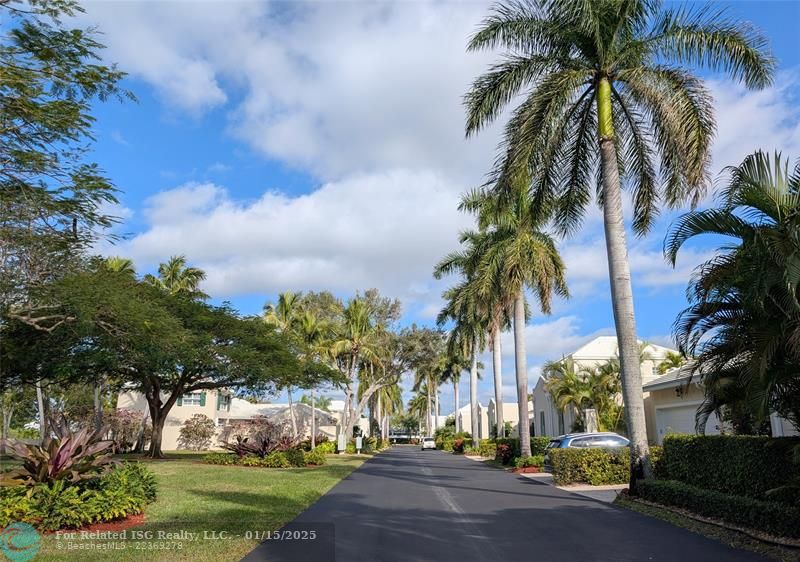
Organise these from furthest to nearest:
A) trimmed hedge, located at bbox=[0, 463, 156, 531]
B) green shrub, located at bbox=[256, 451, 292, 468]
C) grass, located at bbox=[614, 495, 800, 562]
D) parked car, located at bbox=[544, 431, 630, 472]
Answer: green shrub, located at bbox=[256, 451, 292, 468] < parked car, located at bbox=[544, 431, 630, 472] < trimmed hedge, located at bbox=[0, 463, 156, 531] < grass, located at bbox=[614, 495, 800, 562]

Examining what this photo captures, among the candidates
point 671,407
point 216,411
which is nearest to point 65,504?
point 671,407

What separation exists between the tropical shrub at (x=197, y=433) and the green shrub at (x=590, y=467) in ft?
113

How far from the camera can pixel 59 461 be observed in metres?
10.7

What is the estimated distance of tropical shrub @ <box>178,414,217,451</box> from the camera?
4756cm

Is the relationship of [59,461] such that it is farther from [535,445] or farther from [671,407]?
[671,407]

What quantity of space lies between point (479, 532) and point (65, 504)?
261 inches

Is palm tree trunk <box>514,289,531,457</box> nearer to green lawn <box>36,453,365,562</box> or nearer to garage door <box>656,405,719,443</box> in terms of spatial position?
garage door <box>656,405,719,443</box>

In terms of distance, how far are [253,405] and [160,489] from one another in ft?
137

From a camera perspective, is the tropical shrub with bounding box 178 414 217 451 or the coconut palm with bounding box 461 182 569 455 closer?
the coconut palm with bounding box 461 182 569 455

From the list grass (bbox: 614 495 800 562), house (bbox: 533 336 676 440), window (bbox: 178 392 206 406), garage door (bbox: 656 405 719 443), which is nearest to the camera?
grass (bbox: 614 495 800 562)

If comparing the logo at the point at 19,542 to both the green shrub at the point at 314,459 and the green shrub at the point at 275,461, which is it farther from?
the green shrub at the point at 314,459

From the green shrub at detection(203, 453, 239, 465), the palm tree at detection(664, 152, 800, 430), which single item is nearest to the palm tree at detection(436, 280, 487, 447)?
the green shrub at detection(203, 453, 239, 465)

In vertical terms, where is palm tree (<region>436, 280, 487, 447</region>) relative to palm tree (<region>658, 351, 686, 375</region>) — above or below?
above

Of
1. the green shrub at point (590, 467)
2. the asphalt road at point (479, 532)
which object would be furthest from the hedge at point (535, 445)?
the asphalt road at point (479, 532)
